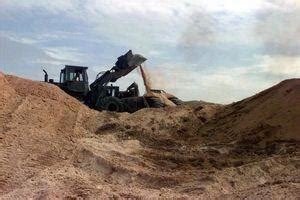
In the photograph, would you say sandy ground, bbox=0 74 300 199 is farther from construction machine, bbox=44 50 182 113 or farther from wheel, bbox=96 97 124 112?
construction machine, bbox=44 50 182 113

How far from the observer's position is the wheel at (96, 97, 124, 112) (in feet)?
83.4

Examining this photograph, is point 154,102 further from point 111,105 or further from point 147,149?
point 147,149

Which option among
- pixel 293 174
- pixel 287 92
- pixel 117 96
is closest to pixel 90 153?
pixel 293 174

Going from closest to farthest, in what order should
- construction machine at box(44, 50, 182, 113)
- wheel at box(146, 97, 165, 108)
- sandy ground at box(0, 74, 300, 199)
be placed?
sandy ground at box(0, 74, 300, 199) → wheel at box(146, 97, 165, 108) → construction machine at box(44, 50, 182, 113)

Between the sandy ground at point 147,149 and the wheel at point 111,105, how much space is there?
471cm

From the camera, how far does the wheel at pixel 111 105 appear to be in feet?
83.4

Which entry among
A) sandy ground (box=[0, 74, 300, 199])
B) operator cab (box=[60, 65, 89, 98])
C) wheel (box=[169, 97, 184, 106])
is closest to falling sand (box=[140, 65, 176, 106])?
wheel (box=[169, 97, 184, 106])

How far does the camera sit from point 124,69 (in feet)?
90.3

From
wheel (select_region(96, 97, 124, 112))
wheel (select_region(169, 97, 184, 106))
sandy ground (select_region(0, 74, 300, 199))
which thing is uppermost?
wheel (select_region(169, 97, 184, 106))

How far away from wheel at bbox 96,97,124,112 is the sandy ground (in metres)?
4.71

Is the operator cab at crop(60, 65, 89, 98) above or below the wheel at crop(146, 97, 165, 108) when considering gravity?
above

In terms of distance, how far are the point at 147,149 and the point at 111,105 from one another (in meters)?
9.46

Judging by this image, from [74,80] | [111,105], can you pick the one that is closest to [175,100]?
[111,105]

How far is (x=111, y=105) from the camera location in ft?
83.9
